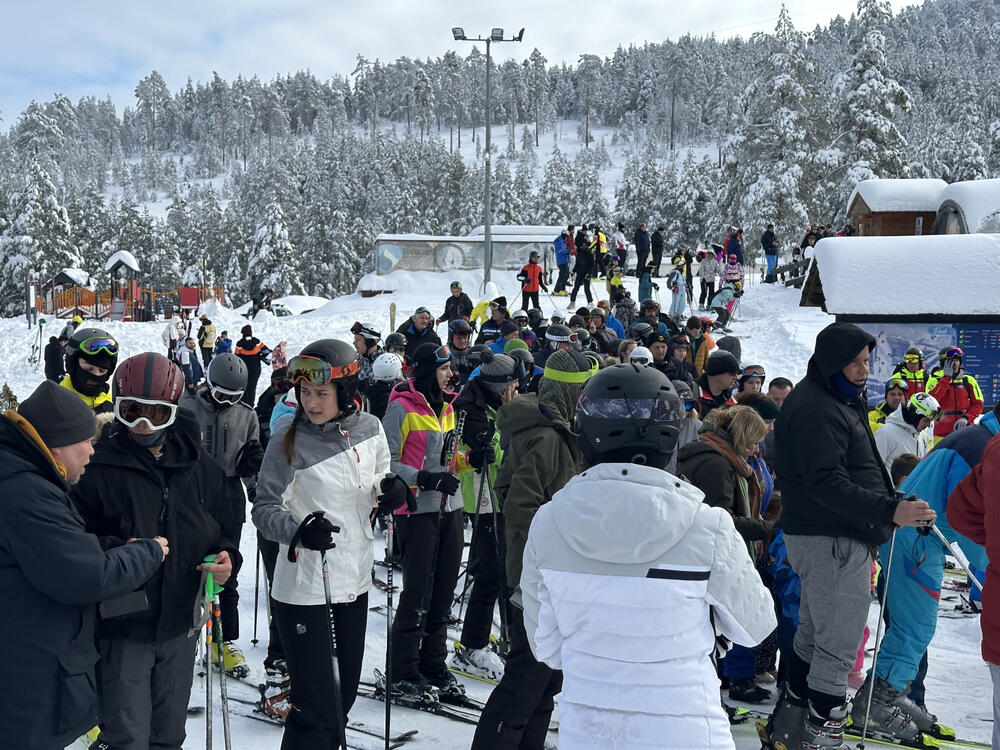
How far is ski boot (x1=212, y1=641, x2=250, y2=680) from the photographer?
544cm

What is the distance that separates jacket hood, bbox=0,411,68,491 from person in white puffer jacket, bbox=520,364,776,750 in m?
1.70

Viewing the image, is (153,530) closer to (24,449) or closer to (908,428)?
(24,449)

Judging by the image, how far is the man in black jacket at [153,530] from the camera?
127 inches

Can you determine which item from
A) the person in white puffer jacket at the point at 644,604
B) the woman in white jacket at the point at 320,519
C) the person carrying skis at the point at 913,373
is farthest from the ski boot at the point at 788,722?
the person carrying skis at the point at 913,373

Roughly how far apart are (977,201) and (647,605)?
20.4 m

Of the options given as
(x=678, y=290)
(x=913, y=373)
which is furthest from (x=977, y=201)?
(x=913, y=373)

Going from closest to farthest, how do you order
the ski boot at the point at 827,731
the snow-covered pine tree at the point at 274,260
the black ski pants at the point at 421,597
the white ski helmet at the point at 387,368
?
the ski boot at the point at 827,731, the black ski pants at the point at 421,597, the white ski helmet at the point at 387,368, the snow-covered pine tree at the point at 274,260

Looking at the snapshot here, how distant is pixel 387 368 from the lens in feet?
25.7

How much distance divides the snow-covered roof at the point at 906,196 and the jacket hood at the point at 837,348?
21424 millimetres

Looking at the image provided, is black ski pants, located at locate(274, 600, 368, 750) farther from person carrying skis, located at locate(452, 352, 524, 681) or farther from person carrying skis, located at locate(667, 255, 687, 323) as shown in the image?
person carrying skis, located at locate(667, 255, 687, 323)

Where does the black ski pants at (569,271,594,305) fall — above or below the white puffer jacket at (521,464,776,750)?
below

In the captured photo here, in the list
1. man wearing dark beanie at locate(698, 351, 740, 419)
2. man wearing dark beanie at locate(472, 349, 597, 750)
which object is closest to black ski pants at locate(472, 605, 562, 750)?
man wearing dark beanie at locate(472, 349, 597, 750)

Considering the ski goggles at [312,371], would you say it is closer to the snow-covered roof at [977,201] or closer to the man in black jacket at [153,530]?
the man in black jacket at [153,530]

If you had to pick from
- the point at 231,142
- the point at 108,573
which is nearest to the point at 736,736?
the point at 108,573
